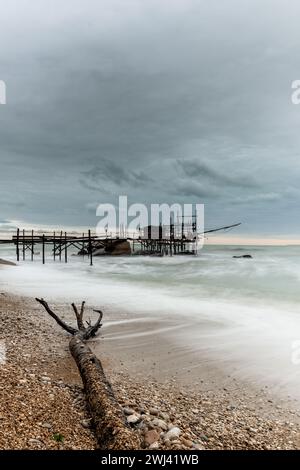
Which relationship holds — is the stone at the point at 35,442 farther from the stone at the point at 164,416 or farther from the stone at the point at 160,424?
the stone at the point at 164,416

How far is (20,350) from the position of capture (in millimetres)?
6133

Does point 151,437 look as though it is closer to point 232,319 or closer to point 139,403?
point 139,403

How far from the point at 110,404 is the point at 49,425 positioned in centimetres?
73

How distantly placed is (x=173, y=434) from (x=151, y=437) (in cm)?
27

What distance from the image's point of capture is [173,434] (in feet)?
11.8

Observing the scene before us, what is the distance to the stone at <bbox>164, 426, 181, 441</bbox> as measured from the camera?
3.55 m

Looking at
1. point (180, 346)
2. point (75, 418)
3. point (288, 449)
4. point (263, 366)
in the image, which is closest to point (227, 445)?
point (288, 449)

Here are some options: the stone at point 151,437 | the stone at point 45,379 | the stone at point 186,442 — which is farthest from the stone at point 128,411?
the stone at point 45,379

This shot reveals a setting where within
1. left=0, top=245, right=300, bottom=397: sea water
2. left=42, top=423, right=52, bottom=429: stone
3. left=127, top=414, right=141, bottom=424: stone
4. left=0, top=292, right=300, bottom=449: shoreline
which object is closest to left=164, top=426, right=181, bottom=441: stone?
left=0, top=292, right=300, bottom=449: shoreline

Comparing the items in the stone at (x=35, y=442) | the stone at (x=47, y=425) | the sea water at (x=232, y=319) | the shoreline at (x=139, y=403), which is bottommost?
the sea water at (x=232, y=319)

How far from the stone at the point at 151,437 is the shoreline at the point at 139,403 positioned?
0.02 metres

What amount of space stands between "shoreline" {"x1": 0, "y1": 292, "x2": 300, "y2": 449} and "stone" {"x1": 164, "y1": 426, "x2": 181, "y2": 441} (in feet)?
0.16

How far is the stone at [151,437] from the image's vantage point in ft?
11.3
